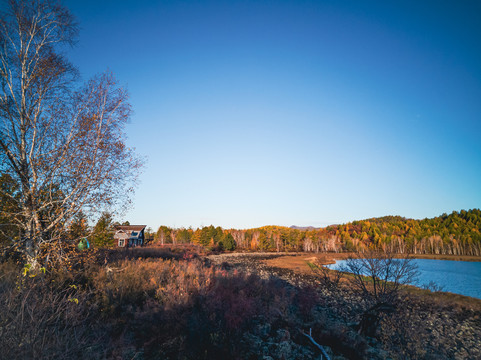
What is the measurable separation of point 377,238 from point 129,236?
114 meters

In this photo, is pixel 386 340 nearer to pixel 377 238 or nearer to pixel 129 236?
pixel 129 236

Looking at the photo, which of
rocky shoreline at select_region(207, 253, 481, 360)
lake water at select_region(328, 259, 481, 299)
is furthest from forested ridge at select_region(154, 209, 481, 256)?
rocky shoreline at select_region(207, 253, 481, 360)

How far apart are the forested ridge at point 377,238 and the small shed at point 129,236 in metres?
25.8

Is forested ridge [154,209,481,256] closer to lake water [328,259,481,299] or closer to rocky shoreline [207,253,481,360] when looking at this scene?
lake water [328,259,481,299]

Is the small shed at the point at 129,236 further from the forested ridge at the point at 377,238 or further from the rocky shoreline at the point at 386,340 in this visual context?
the rocky shoreline at the point at 386,340

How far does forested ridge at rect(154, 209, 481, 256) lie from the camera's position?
90062 millimetres

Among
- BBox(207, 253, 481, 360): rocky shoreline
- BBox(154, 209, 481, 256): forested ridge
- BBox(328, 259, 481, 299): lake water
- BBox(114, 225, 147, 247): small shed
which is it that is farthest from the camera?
BBox(154, 209, 481, 256): forested ridge

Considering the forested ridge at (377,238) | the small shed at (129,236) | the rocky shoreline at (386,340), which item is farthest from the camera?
the forested ridge at (377,238)

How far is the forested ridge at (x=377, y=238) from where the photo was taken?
9006cm

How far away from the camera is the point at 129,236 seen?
60.7 m

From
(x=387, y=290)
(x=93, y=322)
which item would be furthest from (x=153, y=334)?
(x=387, y=290)

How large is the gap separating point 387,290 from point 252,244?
99049mm

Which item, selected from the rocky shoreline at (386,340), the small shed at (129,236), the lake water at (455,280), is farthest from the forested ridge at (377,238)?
the rocky shoreline at (386,340)

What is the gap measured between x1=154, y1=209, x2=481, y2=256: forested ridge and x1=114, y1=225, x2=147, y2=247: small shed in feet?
84.7
